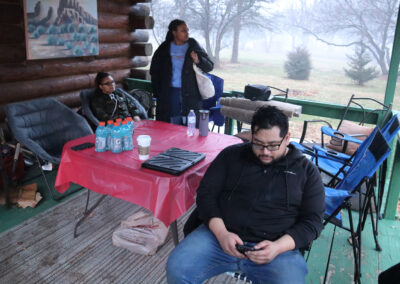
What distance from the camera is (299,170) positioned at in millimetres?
1719

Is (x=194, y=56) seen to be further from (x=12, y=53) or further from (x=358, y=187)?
(x=358, y=187)

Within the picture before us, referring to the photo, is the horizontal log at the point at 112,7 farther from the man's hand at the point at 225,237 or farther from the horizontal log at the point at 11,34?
the man's hand at the point at 225,237

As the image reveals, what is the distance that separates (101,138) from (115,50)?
3563 mm

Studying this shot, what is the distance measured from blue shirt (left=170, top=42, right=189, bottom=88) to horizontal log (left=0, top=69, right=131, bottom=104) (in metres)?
1.76

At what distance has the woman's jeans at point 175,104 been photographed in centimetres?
381

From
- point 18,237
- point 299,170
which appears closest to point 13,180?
point 18,237

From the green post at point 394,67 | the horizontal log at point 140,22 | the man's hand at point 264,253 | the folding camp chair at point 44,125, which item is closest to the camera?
the man's hand at point 264,253

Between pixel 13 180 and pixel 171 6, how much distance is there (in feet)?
25.4

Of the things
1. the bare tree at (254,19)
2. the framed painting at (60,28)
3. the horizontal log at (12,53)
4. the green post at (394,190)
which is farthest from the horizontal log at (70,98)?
the bare tree at (254,19)

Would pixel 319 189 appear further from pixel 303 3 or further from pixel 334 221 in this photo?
pixel 303 3

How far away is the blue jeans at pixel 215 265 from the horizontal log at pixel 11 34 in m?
3.35

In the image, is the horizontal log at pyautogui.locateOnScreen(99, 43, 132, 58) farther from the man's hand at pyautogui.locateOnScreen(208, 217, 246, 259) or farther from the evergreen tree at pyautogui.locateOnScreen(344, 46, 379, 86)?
the evergreen tree at pyautogui.locateOnScreen(344, 46, 379, 86)

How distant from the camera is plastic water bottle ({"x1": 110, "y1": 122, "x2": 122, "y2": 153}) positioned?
2180 mm

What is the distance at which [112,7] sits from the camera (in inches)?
203
